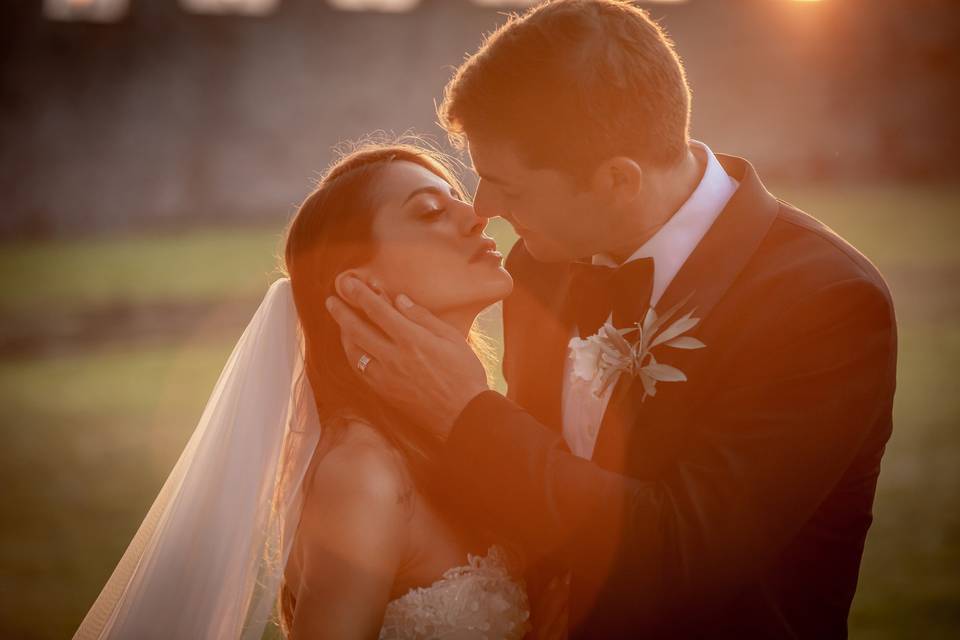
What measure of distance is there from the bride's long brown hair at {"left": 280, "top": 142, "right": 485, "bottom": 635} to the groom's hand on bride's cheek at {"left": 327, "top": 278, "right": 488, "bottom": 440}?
125 mm

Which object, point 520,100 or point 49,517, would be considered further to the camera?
point 49,517

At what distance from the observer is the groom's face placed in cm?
316

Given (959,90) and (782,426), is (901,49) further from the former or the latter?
(782,426)

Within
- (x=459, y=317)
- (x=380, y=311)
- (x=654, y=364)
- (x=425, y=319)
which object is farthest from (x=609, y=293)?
(x=380, y=311)

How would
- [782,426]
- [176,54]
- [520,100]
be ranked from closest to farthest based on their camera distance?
[782,426] < [520,100] < [176,54]

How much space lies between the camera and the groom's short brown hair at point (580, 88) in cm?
304

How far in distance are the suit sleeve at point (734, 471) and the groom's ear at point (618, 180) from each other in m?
0.63

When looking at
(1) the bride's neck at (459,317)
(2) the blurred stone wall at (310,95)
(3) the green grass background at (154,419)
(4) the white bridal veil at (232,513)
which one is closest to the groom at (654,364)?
(1) the bride's neck at (459,317)

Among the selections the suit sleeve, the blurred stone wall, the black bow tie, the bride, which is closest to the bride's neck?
the bride

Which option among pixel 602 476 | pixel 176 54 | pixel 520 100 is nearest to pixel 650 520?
pixel 602 476

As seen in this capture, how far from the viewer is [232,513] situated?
3225 mm

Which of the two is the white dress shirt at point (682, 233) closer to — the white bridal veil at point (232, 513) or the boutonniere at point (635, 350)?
the boutonniere at point (635, 350)

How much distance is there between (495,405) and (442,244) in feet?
1.83

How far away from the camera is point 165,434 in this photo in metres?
9.70
